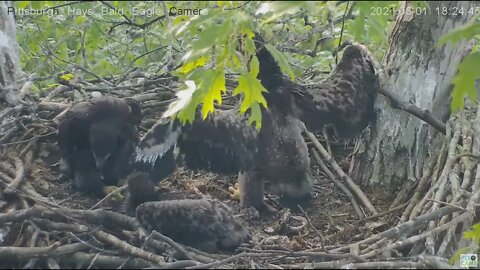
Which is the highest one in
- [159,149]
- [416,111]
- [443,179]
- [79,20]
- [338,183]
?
[79,20]

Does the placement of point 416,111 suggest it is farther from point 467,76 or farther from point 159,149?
point 159,149

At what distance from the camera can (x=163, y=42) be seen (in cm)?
739

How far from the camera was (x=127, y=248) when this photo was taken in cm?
351

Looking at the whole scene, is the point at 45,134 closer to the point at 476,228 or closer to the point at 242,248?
the point at 242,248

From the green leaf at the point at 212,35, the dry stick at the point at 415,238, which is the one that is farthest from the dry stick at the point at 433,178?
the green leaf at the point at 212,35

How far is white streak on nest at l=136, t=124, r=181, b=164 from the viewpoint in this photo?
4.41 meters

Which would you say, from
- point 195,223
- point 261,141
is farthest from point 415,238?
point 261,141

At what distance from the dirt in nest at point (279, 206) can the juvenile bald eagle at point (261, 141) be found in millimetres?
166

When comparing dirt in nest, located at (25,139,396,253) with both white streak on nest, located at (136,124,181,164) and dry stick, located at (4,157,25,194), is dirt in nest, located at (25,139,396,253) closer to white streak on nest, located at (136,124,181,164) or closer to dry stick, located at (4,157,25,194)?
dry stick, located at (4,157,25,194)

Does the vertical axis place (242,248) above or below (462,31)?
below

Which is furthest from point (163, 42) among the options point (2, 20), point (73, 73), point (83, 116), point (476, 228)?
point (476, 228)

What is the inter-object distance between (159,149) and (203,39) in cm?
161

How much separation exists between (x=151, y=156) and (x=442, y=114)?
194cm

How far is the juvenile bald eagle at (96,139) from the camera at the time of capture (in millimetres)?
4645
